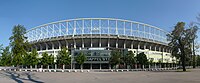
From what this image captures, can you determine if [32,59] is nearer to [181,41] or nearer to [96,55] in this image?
[96,55]

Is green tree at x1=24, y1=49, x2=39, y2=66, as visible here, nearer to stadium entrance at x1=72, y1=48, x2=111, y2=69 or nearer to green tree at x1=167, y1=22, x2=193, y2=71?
stadium entrance at x1=72, y1=48, x2=111, y2=69

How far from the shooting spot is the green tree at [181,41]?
47156mm

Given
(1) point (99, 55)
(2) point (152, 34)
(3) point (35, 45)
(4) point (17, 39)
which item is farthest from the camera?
(2) point (152, 34)

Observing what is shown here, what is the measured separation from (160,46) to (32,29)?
58.3 meters

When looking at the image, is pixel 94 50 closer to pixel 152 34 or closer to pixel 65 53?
pixel 65 53

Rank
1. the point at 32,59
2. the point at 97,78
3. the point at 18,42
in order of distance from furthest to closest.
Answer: the point at 32,59 < the point at 18,42 < the point at 97,78

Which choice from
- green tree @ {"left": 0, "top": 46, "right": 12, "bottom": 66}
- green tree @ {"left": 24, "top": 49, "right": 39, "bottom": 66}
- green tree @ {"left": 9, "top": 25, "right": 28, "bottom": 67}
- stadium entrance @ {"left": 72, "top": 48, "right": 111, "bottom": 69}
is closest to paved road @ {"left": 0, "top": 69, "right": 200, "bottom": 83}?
green tree @ {"left": 9, "top": 25, "right": 28, "bottom": 67}

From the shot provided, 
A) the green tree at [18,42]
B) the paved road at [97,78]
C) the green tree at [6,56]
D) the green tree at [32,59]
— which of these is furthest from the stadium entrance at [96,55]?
the paved road at [97,78]

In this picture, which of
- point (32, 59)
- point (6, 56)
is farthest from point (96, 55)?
point (6, 56)

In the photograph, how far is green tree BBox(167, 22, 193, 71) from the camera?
47156mm

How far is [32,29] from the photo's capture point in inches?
3807

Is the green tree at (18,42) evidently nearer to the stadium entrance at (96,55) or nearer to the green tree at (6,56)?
the stadium entrance at (96,55)

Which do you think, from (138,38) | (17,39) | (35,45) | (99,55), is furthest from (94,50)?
(17,39)

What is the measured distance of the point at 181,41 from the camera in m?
47.6
